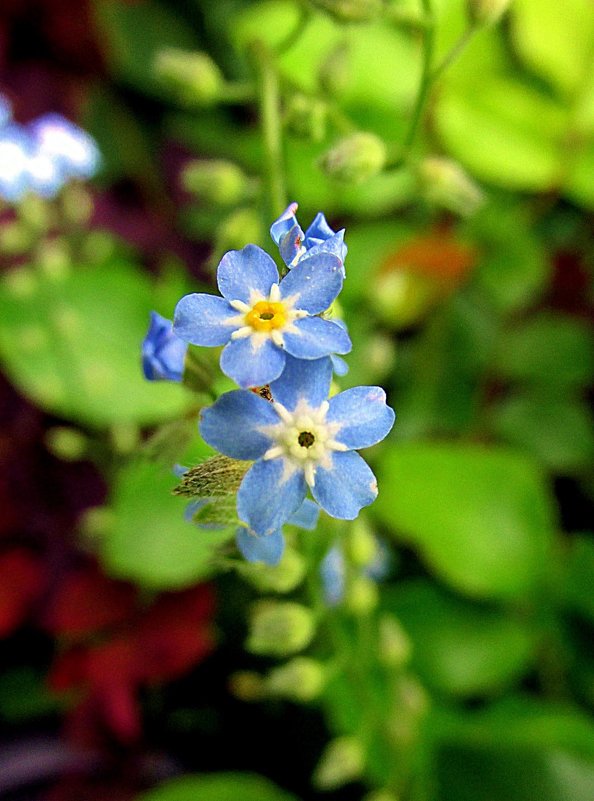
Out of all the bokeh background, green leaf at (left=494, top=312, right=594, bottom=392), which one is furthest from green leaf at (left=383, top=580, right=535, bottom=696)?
green leaf at (left=494, top=312, right=594, bottom=392)

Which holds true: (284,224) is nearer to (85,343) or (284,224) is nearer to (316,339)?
(316,339)

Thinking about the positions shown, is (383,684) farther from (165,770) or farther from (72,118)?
(72,118)

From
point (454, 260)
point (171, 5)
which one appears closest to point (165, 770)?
point (454, 260)

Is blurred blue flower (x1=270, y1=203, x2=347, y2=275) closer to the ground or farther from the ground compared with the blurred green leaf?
closer to the ground

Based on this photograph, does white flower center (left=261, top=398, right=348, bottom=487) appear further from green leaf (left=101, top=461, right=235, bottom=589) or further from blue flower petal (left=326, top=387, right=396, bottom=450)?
green leaf (left=101, top=461, right=235, bottom=589)

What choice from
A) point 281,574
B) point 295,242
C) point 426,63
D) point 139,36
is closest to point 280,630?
point 281,574

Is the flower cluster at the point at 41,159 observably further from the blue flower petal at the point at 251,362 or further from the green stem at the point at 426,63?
the blue flower petal at the point at 251,362
